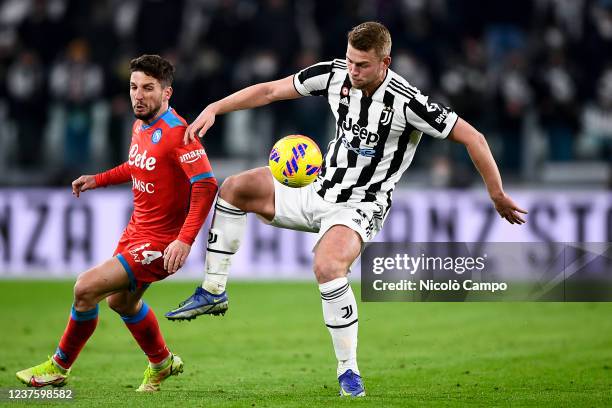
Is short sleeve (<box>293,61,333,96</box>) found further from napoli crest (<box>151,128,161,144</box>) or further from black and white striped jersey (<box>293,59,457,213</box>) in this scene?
napoli crest (<box>151,128,161,144</box>)

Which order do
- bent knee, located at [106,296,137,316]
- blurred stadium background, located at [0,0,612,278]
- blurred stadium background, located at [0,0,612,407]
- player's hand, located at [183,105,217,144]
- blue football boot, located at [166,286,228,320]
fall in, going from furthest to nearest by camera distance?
1. blurred stadium background, located at [0,0,612,278]
2. blurred stadium background, located at [0,0,612,407]
3. bent knee, located at [106,296,137,316]
4. blue football boot, located at [166,286,228,320]
5. player's hand, located at [183,105,217,144]

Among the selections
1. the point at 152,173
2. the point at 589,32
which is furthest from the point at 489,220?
the point at 152,173

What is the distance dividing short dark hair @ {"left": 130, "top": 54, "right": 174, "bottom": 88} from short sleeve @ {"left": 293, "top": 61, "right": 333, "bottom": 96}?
0.87 meters

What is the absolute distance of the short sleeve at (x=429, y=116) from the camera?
23.7ft

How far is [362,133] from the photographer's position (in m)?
7.55

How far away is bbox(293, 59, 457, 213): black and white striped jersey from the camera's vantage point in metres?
7.44

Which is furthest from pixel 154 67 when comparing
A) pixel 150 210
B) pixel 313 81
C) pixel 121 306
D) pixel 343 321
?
pixel 343 321

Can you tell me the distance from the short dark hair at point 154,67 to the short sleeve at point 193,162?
0.46 meters

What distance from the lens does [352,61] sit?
7258mm

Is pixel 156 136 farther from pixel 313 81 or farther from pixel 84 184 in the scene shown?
pixel 313 81

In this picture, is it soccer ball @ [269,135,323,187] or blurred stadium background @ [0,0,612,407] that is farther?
blurred stadium background @ [0,0,612,407]

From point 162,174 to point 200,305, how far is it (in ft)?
2.91

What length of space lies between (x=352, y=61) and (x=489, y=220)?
27.9 ft

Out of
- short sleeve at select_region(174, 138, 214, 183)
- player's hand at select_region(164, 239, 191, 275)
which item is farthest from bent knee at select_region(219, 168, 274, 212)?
player's hand at select_region(164, 239, 191, 275)
